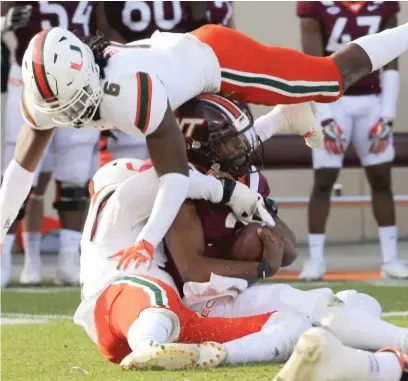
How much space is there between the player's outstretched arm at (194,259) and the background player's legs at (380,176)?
2.62 metres

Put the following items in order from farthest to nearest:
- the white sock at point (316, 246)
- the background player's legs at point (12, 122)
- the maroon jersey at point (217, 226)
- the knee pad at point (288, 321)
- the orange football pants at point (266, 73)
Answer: the white sock at point (316, 246) → the background player's legs at point (12, 122) → the orange football pants at point (266, 73) → the maroon jersey at point (217, 226) → the knee pad at point (288, 321)

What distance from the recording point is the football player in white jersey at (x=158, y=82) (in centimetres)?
324

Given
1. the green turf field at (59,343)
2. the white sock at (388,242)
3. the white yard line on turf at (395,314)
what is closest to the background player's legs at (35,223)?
the green turf field at (59,343)

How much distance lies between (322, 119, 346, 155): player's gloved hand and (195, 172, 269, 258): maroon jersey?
7.79ft

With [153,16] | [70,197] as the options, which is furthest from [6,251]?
[153,16]

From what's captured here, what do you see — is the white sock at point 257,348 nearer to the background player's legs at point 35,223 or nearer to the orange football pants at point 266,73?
the orange football pants at point 266,73

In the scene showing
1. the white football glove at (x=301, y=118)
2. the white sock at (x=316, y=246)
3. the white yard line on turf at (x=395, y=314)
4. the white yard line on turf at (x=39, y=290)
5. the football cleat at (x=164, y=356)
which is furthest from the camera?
the white sock at (x=316, y=246)

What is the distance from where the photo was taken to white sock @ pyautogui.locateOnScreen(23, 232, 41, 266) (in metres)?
5.79

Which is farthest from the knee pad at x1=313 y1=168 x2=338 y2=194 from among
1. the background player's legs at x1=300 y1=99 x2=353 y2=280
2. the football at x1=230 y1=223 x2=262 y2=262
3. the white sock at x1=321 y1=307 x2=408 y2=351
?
the white sock at x1=321 y1=307 x2=408 y2=351

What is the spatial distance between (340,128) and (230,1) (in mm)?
853

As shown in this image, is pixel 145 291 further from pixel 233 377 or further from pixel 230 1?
pixel 230 1

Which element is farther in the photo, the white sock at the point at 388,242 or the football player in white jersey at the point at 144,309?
the white sock at the point at 388,242

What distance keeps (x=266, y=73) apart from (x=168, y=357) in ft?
4.01

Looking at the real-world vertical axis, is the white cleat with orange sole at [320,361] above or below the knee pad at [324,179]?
above
